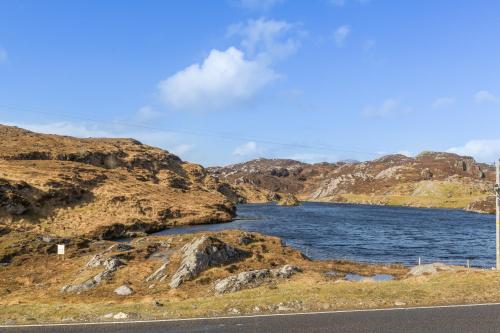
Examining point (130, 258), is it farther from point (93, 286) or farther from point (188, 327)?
point (188, 327)

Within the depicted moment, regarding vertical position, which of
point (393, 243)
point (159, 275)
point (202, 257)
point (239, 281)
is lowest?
point (393, 243)

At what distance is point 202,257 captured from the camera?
3931 centimetres

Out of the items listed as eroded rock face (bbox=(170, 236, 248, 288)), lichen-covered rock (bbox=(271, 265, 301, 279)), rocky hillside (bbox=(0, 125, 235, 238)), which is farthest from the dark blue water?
lichen-covered rock (bbox=(271, 265, 301, 279))

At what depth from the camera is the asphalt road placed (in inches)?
682

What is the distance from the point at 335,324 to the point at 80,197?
86361 millimetres

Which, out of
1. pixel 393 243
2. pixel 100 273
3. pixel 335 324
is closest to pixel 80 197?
pixel 100 273

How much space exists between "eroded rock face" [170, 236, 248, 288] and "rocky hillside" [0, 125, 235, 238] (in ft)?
98.1

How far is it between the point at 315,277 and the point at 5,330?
80.7 feet

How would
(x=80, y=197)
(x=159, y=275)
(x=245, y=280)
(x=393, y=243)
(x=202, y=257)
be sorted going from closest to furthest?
(x=245, y=280), (x=159, y=275), (x=202, y=257), (x=393, y=243), (x=80, y=197)

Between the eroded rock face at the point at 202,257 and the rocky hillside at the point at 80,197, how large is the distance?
29890 millimetres

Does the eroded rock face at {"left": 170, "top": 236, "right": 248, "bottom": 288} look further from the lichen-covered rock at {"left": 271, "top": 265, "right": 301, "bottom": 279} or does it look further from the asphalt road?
the asphalt road

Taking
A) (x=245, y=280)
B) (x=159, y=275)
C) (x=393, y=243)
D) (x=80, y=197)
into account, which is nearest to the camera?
Answer: (x=245, y=280)

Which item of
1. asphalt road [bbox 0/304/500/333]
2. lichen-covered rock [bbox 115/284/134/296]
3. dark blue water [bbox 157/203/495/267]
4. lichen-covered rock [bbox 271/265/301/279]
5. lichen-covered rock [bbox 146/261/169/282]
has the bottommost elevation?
dark blue water [bbox 157/203/495/267]

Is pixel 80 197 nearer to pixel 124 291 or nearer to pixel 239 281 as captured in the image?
pixel 124 291
